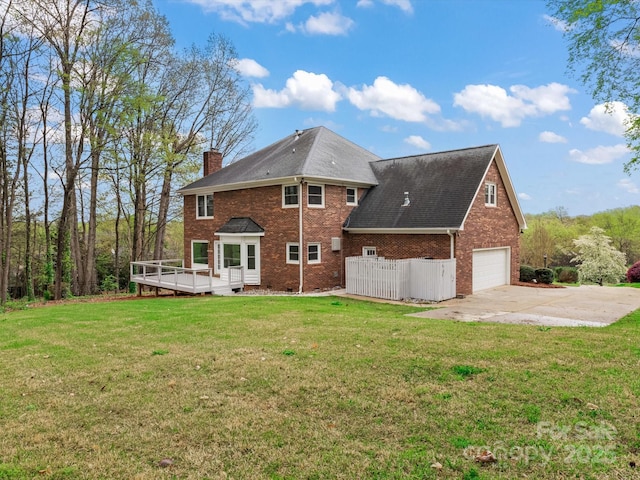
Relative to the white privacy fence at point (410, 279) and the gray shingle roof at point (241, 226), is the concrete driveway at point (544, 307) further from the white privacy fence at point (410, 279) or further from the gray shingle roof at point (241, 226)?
the gray shingle roof at point (241, 226)

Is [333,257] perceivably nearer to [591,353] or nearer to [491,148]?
[491,148]

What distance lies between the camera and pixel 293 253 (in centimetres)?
1903

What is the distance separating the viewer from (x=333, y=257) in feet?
65.2

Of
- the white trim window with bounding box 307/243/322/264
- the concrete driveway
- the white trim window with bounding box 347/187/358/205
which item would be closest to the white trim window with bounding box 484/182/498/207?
the concrete driveway

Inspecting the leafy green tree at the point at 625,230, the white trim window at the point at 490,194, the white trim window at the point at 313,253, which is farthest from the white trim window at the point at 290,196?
the leafy green tree at the point at 625,230

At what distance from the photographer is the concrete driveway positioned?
11312 mm

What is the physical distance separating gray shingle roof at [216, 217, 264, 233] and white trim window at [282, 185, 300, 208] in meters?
1.93

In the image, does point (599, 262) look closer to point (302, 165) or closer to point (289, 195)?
point (302, 165)

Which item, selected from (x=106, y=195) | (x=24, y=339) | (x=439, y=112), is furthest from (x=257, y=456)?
(x=106, y=195)

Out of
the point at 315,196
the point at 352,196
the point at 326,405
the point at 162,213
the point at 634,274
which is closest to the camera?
the point at 326,405

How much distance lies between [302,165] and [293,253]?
161 inches

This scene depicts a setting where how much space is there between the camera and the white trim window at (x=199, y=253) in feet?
76.2

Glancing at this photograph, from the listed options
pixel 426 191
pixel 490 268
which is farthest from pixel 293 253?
pixel 490 268

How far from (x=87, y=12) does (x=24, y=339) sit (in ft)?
60.9
